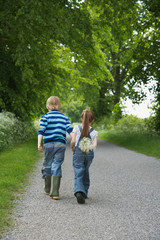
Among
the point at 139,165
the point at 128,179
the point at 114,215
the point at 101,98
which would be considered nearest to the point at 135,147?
the point at 139,165

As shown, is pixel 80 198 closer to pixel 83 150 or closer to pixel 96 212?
pixel 96 212

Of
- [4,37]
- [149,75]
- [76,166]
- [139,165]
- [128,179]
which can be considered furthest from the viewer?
[149,75]

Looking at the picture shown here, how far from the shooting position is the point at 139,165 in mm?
10781

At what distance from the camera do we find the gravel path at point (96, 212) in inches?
160

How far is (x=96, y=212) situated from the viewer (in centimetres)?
509

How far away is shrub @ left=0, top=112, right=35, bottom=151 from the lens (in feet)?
42.1

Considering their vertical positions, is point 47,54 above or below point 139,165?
above

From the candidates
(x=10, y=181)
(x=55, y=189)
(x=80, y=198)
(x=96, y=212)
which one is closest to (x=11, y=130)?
(x=10, y=181)

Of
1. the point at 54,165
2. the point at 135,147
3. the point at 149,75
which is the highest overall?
the point at 149,75

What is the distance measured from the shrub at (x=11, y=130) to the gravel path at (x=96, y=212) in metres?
5.09

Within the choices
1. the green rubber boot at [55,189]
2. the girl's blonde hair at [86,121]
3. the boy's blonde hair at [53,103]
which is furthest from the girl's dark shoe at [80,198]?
the boy's blonde hair at [53,103]

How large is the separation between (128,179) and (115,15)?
26.0ft

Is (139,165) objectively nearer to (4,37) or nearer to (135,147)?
(135,147)

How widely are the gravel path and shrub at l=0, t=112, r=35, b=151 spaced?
509cm
